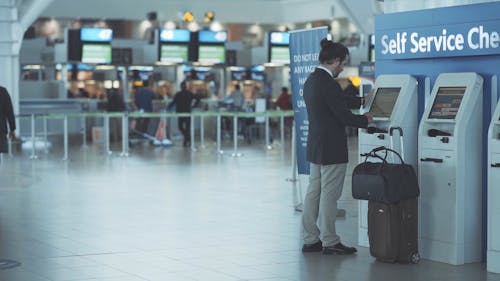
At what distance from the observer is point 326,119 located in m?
8.44

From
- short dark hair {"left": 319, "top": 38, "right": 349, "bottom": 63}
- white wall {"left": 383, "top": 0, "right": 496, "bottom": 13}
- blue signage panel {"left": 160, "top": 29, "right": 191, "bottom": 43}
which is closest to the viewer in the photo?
short dark hair {"left": 319, "top": 38, "right": 349, "bottom": 63}

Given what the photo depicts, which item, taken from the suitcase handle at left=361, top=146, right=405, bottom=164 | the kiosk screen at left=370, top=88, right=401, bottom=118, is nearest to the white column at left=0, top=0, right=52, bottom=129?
the kiosk screen at left=370, top=88, right=401, bottom=118

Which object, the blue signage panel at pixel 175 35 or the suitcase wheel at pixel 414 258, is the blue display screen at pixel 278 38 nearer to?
the blue signage panel at pixel 175 35

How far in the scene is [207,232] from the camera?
A: 32.6 feet

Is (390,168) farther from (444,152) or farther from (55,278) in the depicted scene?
(55,278)

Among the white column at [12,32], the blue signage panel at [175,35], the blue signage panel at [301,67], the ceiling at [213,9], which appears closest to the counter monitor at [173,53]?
the blue signage panel at [175,35]

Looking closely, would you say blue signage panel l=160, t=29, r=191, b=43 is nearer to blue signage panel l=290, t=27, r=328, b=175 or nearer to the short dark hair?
blue signage panel l=290, t=27, r=328, b=175

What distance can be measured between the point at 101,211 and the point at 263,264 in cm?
406

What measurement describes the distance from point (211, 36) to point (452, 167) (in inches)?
876

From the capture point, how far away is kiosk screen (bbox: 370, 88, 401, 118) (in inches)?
336

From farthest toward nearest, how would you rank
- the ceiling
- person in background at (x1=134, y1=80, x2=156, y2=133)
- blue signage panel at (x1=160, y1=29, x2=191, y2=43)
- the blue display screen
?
the ceiling
the blue display screen
blue signage panel at (x1=160, y1=29, x2=191, y2=43)
person in background at (x1=134, y1=80, x2=156, y2=133)

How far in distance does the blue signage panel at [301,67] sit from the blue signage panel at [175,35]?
1773 centimetres

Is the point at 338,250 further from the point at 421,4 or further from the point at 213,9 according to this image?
the point at 213,9

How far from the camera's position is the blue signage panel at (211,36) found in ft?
97.5
